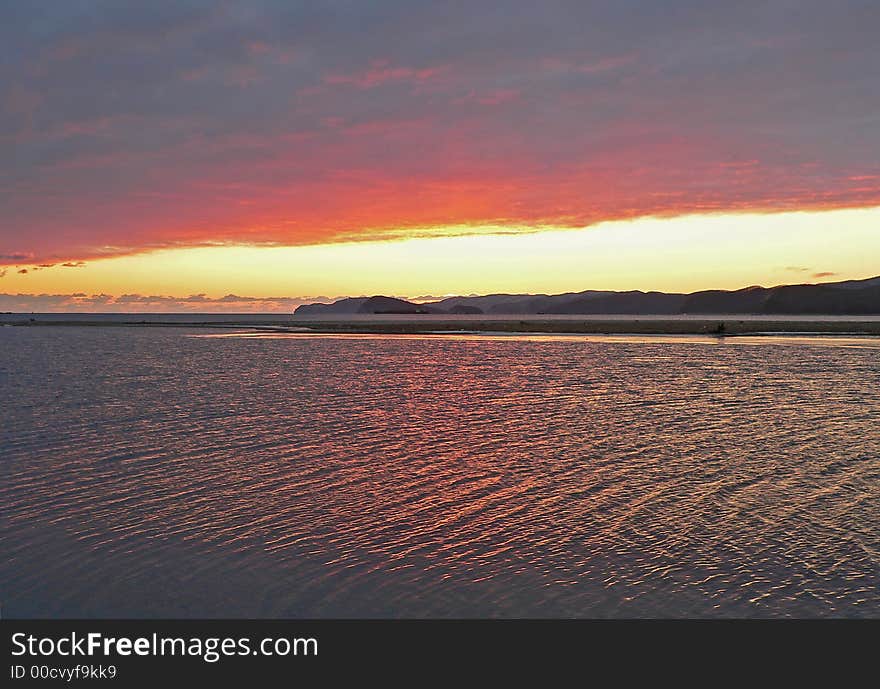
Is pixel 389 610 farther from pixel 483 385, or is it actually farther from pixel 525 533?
pixel 483 385

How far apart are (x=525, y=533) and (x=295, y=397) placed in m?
24.2

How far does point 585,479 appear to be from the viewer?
1845 cm

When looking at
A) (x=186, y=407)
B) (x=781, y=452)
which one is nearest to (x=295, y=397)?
(x=186, y=407)

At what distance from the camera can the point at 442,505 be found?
16188mm

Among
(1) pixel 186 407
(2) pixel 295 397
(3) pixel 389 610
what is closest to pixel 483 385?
(2) pixel 295 397

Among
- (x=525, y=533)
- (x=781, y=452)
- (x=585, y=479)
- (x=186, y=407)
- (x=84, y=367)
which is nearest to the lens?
(x=525, y=533)

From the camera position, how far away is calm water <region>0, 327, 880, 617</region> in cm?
1120

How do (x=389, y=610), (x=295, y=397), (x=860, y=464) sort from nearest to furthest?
(x=389, y=610) → (x=860, y=464) → (x=295, y=397)

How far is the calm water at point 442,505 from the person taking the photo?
11203mm

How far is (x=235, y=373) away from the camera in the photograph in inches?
1991

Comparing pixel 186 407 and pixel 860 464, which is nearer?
pixel 860 464

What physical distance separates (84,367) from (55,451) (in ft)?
123
